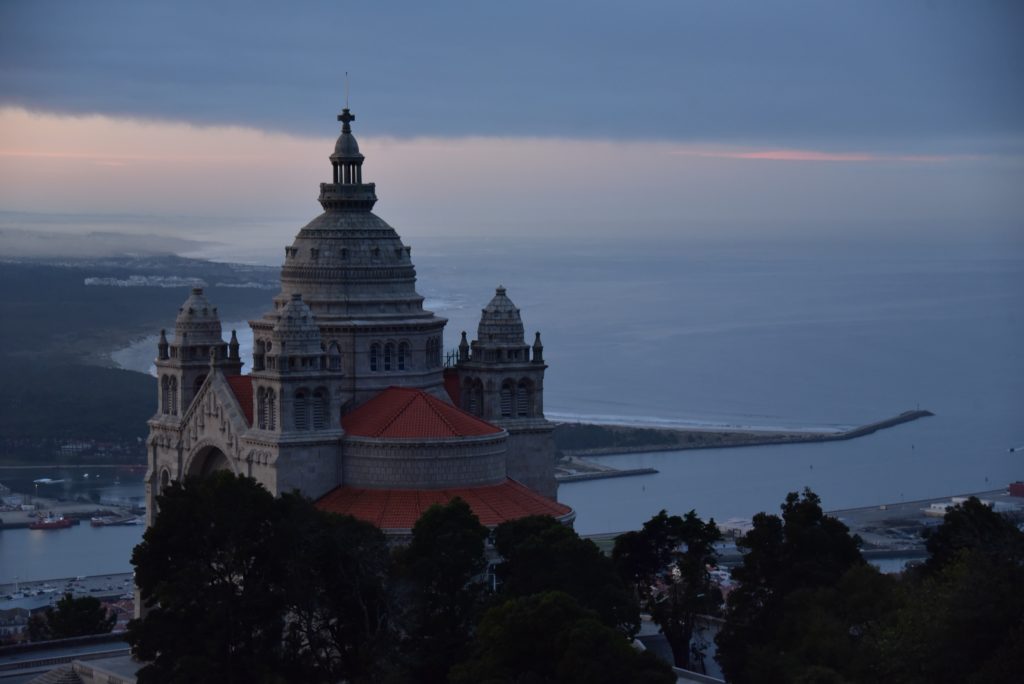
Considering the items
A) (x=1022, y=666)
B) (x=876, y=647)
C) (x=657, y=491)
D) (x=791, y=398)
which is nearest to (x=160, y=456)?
(x=876, y=647)

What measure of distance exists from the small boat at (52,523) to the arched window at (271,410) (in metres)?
53.6

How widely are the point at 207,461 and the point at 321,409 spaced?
207 inches

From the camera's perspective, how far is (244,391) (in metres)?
58.2

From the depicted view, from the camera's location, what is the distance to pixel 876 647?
4447 cm

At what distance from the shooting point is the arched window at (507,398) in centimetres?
6134

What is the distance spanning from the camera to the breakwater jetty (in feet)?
439

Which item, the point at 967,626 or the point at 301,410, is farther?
the point at 301,410

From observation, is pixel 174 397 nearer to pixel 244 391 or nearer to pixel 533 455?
pixel 244 391

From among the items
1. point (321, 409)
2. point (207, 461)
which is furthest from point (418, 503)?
point (207, 461)

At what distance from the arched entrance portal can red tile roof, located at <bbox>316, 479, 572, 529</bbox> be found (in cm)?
457

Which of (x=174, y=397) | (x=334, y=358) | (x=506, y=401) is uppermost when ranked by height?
(x=334, y=358)

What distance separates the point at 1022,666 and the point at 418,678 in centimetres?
1397

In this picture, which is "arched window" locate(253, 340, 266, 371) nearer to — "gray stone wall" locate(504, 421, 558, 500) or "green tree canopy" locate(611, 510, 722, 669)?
"gray stone wall" locate(504, 421, 558, 500)

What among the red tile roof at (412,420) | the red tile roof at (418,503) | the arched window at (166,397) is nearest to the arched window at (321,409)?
the red tile roof at (412,420)
